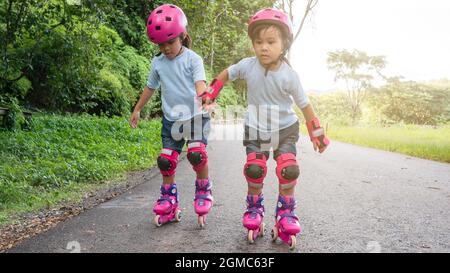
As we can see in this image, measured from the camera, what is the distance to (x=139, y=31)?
1798 centimetres

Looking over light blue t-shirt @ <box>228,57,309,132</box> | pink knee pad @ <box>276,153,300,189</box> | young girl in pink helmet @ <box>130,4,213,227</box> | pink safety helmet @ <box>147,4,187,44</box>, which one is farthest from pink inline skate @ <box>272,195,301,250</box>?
pink safety helmet @ <box>147,4,187,44</box>

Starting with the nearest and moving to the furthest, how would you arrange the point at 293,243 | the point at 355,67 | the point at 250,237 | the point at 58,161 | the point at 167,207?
the point at 293,243 < the point at 250,237 < the point at 167,207 < the point at 58,161 < the point at 355,67

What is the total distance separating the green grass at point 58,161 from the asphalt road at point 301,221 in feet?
2.56

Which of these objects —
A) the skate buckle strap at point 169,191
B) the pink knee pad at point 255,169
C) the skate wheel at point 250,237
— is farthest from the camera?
the skate buckle strap at point 169,191

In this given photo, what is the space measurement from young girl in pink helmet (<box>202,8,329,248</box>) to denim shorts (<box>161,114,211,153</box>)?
406mm

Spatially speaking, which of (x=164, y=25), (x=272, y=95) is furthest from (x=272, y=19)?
(x=164, y=25)

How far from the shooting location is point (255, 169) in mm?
3240

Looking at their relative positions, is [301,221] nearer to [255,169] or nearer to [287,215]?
[287,215]

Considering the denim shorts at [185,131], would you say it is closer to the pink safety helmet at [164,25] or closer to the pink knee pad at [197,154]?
the pink knee pad at [197,154]

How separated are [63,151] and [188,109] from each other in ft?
14.0

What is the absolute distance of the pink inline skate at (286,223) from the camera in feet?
10.0

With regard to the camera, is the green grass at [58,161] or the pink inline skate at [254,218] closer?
the pink inline skate at [254,218]

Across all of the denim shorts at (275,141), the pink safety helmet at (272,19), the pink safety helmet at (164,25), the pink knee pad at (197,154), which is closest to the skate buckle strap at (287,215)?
the denim shorts at (275,141)

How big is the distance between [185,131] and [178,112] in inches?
7.1
